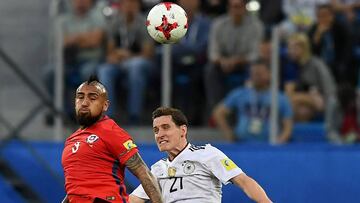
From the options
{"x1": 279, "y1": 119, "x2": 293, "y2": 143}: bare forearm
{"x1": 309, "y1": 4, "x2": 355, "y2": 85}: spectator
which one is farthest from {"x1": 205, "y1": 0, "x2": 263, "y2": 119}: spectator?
{"x1": 309, "y1": 4, "x2": 355, "y2": 85}: spectator

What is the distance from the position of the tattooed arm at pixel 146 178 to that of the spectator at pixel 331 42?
537 centimetres

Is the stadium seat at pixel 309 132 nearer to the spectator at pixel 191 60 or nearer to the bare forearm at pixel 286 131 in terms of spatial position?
the bare forearm at pixel 286 131

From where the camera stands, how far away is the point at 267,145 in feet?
41.3

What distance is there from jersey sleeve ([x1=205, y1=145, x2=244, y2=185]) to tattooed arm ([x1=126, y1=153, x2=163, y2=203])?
0.45 meters

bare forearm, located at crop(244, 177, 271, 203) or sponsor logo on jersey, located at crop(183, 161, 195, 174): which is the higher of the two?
sponsor logo on jersey, located at crop(183, 161, 195, 174)

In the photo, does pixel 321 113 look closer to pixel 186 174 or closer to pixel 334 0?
pixel 334 0

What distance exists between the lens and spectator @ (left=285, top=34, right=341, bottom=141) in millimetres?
12789

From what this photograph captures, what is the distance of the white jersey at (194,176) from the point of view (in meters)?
8.09

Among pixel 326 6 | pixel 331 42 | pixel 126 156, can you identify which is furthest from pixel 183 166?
pixel 326 6

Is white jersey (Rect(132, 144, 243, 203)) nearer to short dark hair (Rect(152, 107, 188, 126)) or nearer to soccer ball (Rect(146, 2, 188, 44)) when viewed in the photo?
short dark hair (Rect(152, 107, 188, 126))

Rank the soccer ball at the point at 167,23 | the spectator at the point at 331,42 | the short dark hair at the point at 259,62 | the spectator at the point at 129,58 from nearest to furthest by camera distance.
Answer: the soccer ball at the point at 167,23 → the short dark hair at the point at 259,62 → the spectator at the point at 129,58 → the spectator at the point at 331,42

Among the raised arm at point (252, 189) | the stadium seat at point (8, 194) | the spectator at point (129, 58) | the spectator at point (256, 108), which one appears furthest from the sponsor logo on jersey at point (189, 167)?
the stadium seat at point (8, 194)

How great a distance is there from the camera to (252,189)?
7.80m

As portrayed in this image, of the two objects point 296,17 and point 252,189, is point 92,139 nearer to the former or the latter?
point 252,189
